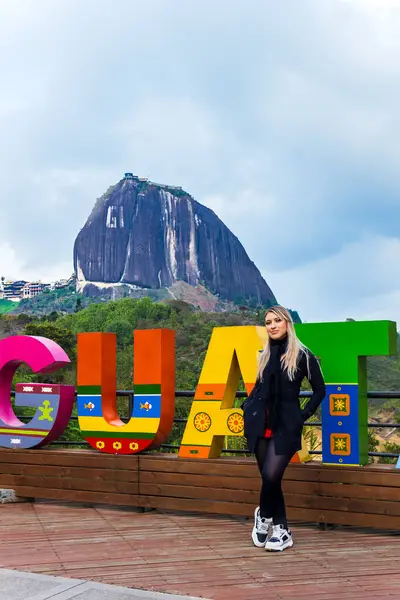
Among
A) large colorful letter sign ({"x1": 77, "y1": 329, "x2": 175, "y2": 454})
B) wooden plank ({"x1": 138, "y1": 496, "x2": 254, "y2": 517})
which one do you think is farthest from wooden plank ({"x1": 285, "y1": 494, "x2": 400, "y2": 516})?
large colorful letter sign ({"x1": 77, "y1": 329, "x2": 175, "y2": 454})

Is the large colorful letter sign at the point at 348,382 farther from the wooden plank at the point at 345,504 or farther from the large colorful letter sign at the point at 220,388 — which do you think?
the large colorful letter sign at the point at 220,388

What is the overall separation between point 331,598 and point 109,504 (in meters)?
3.23

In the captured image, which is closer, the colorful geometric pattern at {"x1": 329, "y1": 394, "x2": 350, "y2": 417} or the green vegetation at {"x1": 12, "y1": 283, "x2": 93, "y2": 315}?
the colorful geometric pattern at {"x1": 329, "y1": 394, "x2": 350, "y2": 417}

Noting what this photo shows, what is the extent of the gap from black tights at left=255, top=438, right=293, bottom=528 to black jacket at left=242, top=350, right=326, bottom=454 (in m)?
0.06

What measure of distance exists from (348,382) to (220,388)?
3.62 feet

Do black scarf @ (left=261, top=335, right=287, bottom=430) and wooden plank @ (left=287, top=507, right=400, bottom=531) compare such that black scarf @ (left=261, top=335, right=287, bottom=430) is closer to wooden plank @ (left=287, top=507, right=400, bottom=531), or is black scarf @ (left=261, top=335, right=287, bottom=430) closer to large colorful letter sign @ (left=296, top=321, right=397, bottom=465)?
large colorful letter sign @ (left=296, top=321, right=397, bottom=465)

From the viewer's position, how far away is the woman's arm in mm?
4802

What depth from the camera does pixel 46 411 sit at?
271 inches

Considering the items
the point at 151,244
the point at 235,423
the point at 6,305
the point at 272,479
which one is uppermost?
the point at 151,244

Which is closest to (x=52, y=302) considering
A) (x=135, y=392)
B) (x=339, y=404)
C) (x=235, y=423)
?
(x=135, y=392)

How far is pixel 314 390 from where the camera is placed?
487cm

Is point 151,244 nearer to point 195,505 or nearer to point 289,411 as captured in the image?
point 195,505

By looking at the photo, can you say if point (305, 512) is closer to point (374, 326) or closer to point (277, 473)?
point (277, 473)

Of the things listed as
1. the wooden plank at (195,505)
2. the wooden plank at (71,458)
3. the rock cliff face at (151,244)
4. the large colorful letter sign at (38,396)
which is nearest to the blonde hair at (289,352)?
the wooden plank at (195,505)
